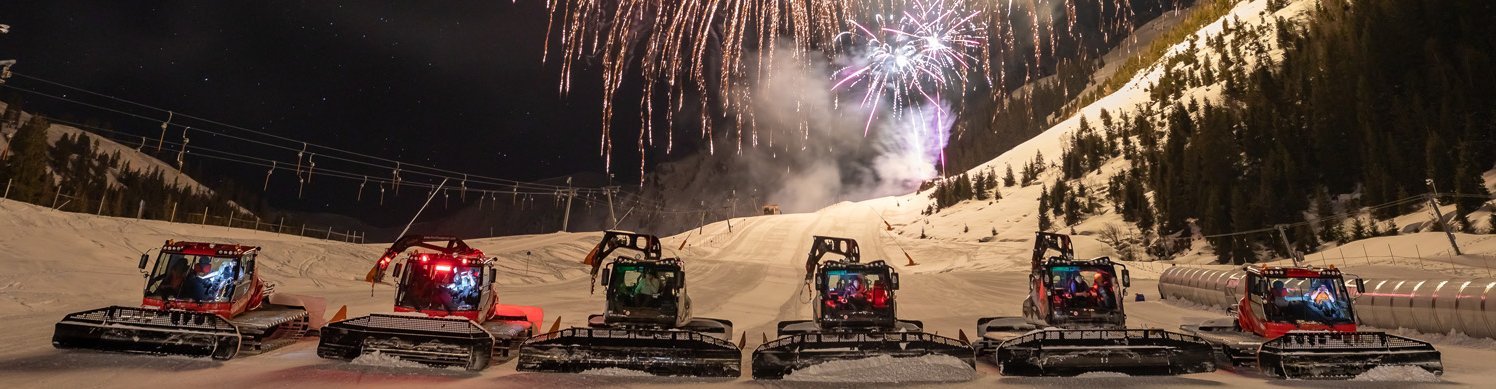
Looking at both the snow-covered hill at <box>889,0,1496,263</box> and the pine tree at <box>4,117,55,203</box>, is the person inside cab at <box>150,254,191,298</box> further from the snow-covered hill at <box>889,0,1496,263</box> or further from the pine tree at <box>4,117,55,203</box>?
the pine tree at <box>4,117,55,203</box>

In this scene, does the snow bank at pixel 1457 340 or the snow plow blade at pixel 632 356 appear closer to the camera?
the snow plow blade at pixel 632 356

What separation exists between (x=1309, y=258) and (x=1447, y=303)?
91.6 ft

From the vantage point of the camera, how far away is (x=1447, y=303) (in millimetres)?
17062

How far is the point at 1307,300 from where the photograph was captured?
556 inches

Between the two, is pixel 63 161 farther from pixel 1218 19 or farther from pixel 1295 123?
pixel 1218 19

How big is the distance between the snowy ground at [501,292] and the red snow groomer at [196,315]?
1.11ft

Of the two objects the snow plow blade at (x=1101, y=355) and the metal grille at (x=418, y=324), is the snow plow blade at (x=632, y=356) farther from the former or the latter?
the snow plow blade at (x=1101, y=355)

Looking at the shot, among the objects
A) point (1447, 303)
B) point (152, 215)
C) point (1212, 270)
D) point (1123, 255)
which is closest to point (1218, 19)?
point (1123, 255)

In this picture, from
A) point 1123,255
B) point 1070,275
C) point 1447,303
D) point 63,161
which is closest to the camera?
point 1070,275

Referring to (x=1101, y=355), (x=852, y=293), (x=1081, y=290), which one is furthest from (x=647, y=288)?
(x=1081, y=290)

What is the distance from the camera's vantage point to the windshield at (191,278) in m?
13.9

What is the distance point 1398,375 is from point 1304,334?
55.5 inches

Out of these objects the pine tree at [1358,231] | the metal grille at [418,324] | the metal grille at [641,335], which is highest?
the pine tree at [1358,231]

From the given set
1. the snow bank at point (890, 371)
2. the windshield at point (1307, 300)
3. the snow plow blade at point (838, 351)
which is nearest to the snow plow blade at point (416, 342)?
the snow plow blade at point (838, 351)
